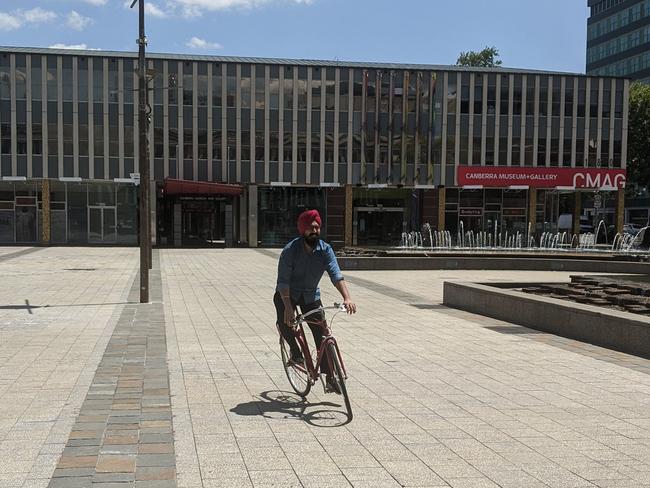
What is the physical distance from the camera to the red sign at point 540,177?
149 ft

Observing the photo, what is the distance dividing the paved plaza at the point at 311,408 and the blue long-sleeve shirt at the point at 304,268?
1048mm

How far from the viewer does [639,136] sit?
5822 cm

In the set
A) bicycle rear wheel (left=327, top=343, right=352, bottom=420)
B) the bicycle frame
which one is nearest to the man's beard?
the bicycle frame

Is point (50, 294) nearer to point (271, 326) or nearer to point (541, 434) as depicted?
point (271, 326)

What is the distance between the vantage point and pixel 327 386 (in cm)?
576

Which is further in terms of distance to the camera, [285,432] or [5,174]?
[5,174]

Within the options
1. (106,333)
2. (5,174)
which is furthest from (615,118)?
(106,333)

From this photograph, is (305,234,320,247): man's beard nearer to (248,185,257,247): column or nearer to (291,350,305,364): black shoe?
(291,350,305,364): black shoe

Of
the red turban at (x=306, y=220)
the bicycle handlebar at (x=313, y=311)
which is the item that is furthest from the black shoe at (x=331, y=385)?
the red turban at (x=306, y=220)

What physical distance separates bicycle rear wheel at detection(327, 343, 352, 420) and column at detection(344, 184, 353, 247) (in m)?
38.8

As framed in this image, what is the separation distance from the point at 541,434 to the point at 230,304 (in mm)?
9398

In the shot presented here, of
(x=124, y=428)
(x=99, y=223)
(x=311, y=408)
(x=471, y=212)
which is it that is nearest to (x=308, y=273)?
(x=311, y=408)

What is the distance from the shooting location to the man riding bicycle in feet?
18.5

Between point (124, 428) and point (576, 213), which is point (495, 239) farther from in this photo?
point (124, 428)
